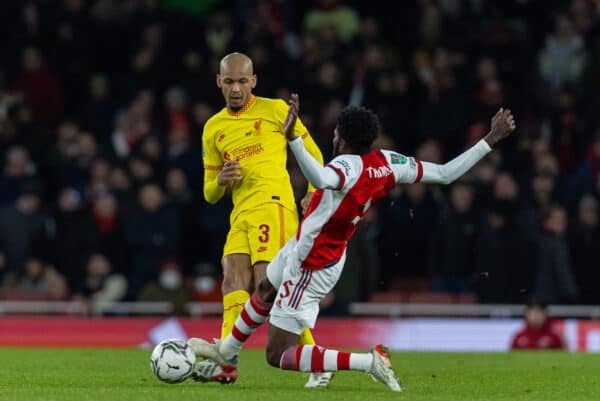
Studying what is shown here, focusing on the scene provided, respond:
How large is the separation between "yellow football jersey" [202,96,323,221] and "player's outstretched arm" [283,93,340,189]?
1.48 meters

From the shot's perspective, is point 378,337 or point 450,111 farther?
point 450,111

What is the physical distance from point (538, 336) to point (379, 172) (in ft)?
24.4

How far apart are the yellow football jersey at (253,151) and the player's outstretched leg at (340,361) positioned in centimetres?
160

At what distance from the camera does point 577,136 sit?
727 inches

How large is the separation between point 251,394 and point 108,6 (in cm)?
1268

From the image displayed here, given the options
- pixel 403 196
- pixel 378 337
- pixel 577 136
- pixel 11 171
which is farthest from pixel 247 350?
pixel 577 136

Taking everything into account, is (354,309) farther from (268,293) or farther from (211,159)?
(268,293)

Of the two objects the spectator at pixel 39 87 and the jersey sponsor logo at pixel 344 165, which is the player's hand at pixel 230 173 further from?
the spectator at pixel 39 87

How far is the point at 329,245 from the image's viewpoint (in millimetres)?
9625

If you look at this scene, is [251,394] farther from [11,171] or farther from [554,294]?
[11,171]

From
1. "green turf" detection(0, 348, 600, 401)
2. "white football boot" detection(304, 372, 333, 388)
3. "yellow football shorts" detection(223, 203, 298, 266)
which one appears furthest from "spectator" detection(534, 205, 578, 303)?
"white football boot" detection(304, 372, 333, 388)

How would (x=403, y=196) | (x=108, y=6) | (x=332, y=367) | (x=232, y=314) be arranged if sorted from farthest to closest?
(x=108, y=6) < (x=403, y=196) < (x=232, y=314) < (x=332, y=367)

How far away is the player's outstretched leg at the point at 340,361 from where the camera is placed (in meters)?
9.22

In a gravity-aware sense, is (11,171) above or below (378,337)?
above
